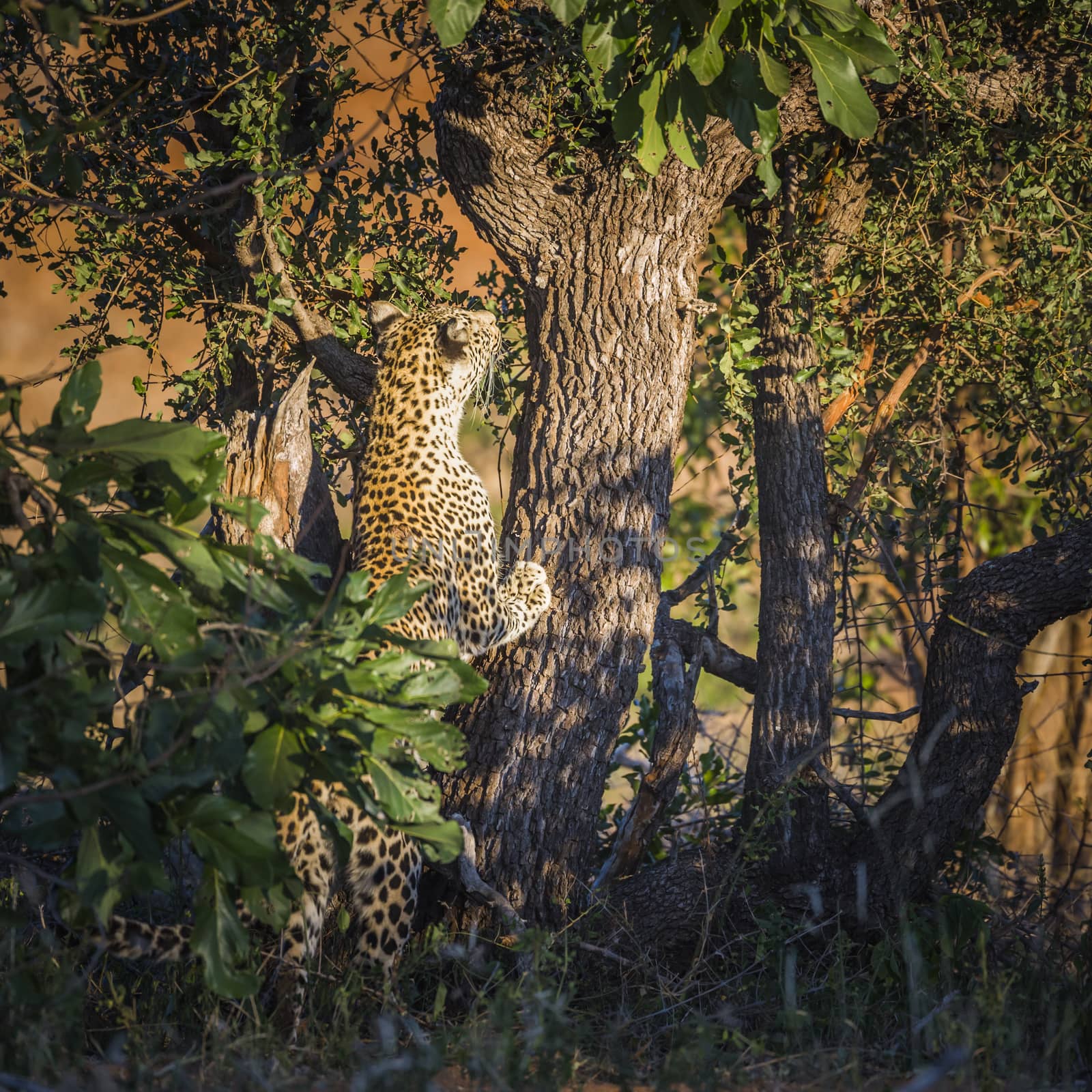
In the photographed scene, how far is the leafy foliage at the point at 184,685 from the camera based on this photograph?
2.45 metres

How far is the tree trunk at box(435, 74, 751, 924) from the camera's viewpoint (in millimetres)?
4449

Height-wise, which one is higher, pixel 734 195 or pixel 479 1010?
pixel 734 195

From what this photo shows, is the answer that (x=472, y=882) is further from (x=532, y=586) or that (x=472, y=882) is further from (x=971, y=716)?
(x=971, y=716)

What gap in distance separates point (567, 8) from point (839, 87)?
31.2 inches

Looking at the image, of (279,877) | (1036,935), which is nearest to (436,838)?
(279,877)

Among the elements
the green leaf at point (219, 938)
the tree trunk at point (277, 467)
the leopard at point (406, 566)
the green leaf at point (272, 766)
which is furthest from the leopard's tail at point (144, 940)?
the tree trunk at point (277, 467)

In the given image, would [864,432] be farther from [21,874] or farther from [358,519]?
[21,874]

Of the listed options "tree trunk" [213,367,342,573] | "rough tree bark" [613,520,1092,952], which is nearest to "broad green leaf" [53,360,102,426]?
"tree trunk" [213,367,342,573]

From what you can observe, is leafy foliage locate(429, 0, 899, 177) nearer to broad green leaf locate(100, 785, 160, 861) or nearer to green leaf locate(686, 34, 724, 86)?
green leaf locate(686, 34, 724, 86)

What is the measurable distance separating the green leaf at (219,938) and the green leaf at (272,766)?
0.31m

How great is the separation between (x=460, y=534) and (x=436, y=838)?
197 centimetres

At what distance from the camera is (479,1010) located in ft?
12.8

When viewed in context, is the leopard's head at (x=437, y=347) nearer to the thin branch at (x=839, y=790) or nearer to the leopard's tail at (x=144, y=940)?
the thin branch at (x=839, y=790)

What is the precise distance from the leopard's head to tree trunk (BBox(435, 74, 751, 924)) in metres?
0.31
